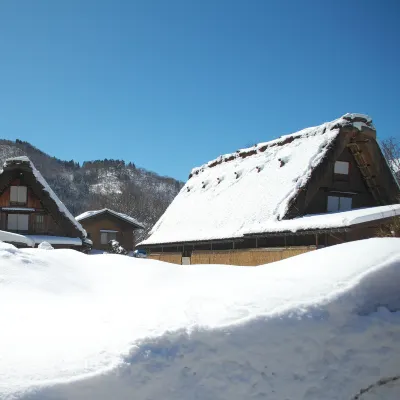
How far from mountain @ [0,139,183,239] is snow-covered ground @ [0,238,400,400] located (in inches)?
2079

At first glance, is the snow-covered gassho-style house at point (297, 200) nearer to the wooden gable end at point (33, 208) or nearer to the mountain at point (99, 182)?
the wooden gable end at point (33, 208)

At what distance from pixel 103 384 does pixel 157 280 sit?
2130mm

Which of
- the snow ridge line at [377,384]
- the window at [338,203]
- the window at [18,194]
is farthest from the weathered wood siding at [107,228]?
the snow ridge line at [377,384]

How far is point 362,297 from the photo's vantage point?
424 centimetres

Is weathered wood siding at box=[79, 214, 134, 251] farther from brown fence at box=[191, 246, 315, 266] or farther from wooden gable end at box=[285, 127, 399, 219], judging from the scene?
wooden gable end at box=[285, 127, 399, 219]

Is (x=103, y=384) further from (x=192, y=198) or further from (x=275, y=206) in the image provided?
(x=192, y=198)

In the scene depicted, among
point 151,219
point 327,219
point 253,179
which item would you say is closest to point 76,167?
point 151,219

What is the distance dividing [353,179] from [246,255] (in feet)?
17.5

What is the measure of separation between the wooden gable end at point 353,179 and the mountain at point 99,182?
41.0 metres

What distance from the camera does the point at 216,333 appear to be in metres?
3.63

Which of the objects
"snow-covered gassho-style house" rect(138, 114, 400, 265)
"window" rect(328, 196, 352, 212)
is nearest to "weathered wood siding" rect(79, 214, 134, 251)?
→ "snow-covered gassho-style house" rect(138, 114, 400, 265)

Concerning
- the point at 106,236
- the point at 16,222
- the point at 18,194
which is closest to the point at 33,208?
the point at 18,194

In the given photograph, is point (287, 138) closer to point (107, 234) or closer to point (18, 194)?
point (18, 194)

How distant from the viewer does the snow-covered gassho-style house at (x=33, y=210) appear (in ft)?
75.7
